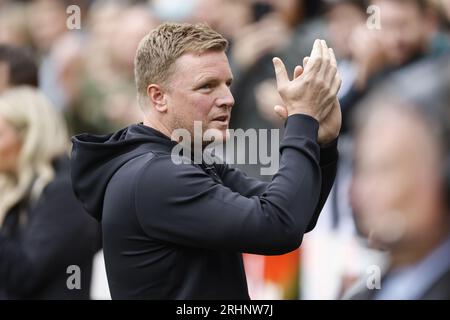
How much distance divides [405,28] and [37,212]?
2.41 metres

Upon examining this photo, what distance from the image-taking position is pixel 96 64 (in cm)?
756

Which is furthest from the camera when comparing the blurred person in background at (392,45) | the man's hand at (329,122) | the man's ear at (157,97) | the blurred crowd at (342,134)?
the blurred person in background at (392,45)

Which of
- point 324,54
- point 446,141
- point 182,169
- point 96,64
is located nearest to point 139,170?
point 182,169

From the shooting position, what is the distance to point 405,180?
4.14 meters

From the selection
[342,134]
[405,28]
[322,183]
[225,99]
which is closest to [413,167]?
[322,183]

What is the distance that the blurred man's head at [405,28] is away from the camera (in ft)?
17.4

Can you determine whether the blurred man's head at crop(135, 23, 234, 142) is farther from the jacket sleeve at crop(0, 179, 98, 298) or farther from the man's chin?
the jacket sleeve at crop(0, 179, 98, 298)

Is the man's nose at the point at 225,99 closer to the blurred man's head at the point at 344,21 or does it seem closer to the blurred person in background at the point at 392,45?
the blurred person in background at the point at 392,45

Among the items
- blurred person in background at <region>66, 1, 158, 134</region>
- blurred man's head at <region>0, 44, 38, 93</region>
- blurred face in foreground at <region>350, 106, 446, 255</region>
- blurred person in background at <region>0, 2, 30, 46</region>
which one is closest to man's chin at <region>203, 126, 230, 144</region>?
blurred face in foreground at <region>350, 106, 446, 255</region>

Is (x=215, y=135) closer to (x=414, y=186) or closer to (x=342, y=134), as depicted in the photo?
(x=414, y=186)

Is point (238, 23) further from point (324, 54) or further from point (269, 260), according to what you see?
point (324, 54)

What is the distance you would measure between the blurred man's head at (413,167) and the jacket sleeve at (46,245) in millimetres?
1623

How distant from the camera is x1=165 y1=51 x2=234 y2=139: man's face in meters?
3.14

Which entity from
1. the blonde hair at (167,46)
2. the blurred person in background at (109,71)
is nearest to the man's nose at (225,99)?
the blonde hair at (167,46)
